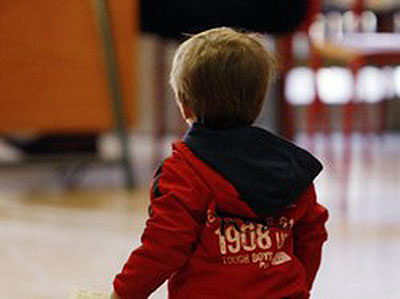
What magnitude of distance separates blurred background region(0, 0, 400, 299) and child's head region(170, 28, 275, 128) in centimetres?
60

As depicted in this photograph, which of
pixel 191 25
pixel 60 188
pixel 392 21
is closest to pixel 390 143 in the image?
pixel 392 21

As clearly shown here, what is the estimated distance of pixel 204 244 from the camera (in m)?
1.03

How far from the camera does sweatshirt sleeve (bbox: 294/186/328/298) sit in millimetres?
1108

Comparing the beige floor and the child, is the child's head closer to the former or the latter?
the child

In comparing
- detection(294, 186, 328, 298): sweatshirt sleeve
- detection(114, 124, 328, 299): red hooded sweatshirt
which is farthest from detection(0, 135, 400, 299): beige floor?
detection(114, 124, 328, 299): red hooded sweatshirt

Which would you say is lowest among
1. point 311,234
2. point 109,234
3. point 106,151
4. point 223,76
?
point 106,151

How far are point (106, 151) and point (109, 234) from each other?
1.43m

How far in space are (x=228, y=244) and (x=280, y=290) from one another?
0.10 m

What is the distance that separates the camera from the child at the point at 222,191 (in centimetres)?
102

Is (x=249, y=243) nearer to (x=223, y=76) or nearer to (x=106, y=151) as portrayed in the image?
(x=223, y=76)

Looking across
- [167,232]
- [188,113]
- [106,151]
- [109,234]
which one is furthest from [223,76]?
[106,151]

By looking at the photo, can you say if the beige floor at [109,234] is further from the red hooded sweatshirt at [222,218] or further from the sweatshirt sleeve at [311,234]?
the red hooded sweatshirt at [222,218]

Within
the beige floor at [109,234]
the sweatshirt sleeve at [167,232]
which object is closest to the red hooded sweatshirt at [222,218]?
the sweatshirt sleeve at [167,232]

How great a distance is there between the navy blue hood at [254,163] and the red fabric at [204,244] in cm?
1
